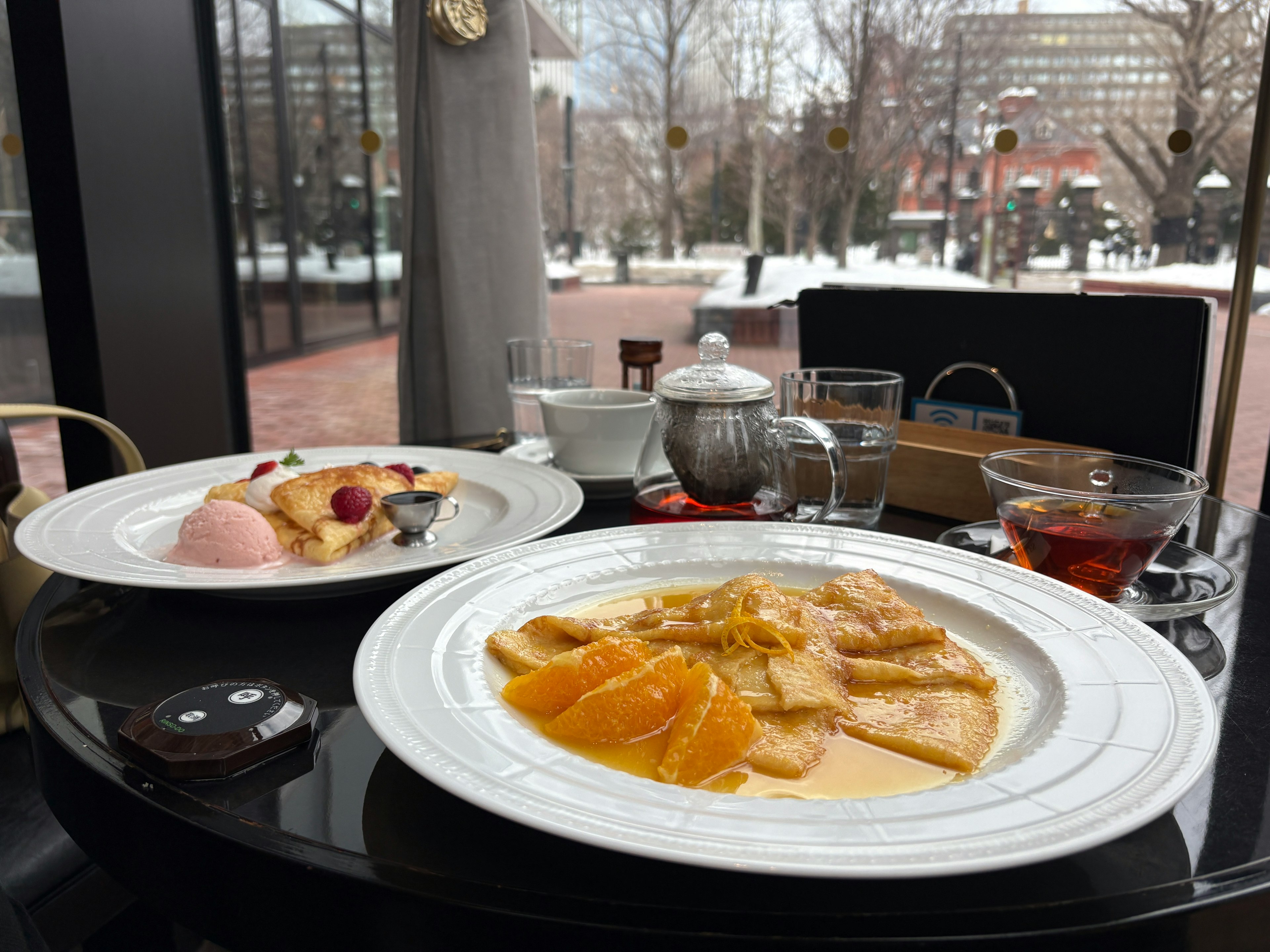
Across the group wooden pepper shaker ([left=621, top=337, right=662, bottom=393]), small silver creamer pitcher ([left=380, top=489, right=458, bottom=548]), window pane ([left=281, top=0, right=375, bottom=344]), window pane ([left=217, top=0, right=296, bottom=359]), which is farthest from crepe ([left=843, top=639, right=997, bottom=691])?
window pane ([left=281, top=0, right=375, bottom=344])

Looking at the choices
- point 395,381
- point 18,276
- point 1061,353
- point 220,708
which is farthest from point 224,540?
point 395,381

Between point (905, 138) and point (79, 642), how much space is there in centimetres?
290

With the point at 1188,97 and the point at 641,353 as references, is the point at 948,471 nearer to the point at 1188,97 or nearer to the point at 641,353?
the point at 641,353

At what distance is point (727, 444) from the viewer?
44.2 inches

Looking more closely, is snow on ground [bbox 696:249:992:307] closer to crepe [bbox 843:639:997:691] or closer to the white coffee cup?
the white coffee cup

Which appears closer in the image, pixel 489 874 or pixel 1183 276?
pixel 489 874

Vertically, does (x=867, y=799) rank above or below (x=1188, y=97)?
below

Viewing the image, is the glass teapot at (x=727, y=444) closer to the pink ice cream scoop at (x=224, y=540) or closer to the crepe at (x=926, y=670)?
the crepe at (x=926, y=670)

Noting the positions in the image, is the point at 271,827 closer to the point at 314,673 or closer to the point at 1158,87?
the point at 314,673

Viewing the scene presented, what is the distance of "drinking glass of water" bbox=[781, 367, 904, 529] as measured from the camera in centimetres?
121

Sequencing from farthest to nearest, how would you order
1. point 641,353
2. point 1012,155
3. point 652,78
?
1. point 652,78
2. point 1012,155
3. point 641,353

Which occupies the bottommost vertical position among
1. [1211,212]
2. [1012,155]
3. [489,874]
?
[489,874]

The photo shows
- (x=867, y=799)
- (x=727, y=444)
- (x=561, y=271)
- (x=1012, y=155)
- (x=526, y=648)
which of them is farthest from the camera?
(x=561, y=271)

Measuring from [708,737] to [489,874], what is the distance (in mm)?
169
